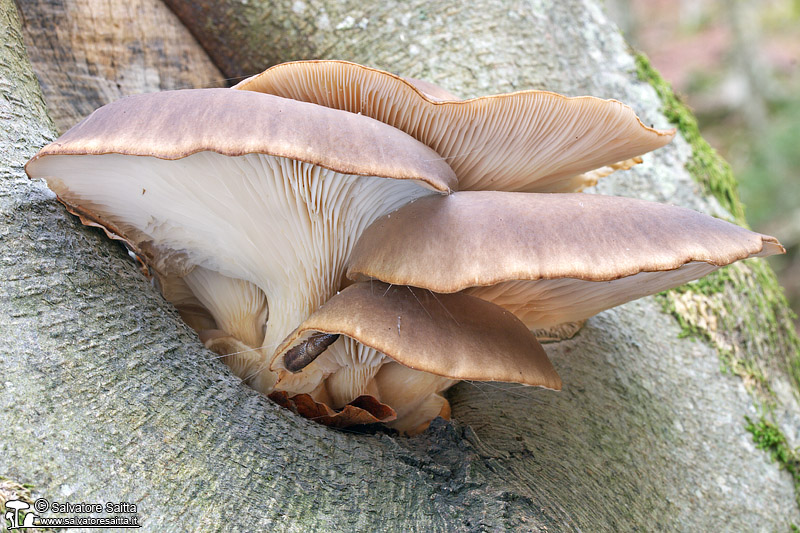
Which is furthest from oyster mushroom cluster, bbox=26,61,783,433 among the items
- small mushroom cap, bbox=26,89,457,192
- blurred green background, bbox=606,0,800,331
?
blurred green background, bbox=606,0,800,331

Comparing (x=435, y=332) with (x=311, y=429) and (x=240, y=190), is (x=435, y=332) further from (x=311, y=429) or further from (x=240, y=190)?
(x=240, y=190)

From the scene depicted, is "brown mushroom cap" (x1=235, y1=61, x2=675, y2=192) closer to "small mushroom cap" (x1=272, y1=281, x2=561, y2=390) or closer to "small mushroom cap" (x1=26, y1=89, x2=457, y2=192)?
"small mushroom cap" (x1=26, y1=89, x2=457, y2=192)

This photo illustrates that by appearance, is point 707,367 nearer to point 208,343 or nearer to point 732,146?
point 208,343

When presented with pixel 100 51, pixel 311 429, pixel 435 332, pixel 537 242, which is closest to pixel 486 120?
pixel 537 242

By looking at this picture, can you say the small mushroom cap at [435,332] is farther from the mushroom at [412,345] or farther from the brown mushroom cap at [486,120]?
the brown mushroom cap at [486,120]

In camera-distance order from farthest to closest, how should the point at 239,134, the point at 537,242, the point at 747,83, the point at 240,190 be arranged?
the point at 747,83
the point at 240,190
the point at 537,242
the point at 239,134

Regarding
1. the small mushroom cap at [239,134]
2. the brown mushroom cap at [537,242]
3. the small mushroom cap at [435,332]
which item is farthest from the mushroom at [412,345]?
the small mushroom cap at [239,134]

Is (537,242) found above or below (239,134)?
below
